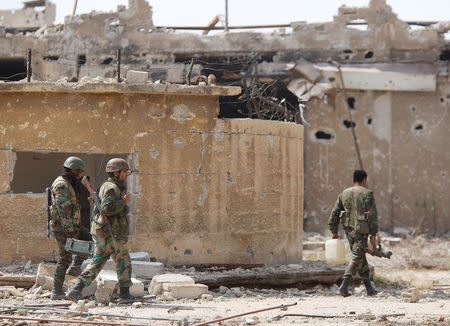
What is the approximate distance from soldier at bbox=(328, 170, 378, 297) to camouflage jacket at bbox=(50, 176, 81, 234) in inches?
122

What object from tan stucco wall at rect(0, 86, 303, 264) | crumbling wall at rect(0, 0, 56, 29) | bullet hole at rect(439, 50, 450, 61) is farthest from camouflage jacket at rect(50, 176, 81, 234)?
crumbling wall at rect(0, 0, 56, 29)

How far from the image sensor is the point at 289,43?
18.9 meters

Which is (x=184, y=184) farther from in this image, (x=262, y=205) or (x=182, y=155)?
(x=262, y=205)

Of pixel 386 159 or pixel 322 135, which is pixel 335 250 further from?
pixel 386 159

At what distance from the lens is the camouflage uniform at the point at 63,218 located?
853 cm

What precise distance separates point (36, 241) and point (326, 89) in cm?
913

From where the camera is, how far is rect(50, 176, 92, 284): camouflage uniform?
853 cm

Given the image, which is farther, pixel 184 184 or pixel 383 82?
pixel 383 82

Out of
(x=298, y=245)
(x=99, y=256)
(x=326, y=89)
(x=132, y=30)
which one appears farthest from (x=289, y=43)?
(x=99, y=256)

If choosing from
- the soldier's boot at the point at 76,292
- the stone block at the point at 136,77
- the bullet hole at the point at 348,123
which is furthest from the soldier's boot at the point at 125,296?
the bullet hole at the point at 348,123

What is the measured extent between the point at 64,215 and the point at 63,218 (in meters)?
0.03

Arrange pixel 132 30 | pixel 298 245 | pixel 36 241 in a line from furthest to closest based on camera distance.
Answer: pixel 132 30, pixel 298 245, pixel 36 241

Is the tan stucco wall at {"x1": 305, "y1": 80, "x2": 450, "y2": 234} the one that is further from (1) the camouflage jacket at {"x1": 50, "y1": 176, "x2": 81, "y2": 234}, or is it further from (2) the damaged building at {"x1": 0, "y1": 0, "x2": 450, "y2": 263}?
(1) the camouflage jacket at {"x1": 50, "y1": 176, "x2": 81, "y2": 234}

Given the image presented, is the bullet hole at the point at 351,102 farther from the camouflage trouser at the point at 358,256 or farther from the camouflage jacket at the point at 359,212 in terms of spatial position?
the camouflage trouser at the point at 358,256
